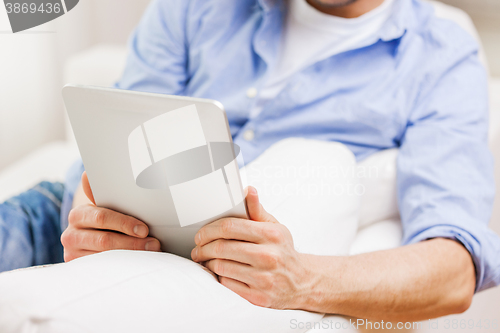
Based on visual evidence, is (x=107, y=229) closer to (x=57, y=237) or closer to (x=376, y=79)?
(x=57, y=237)

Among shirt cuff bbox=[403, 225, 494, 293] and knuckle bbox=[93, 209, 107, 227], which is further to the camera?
shirt cuff bbox=[403, 225, 494, 293]

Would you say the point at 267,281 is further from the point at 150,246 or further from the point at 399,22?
the point at 399,22

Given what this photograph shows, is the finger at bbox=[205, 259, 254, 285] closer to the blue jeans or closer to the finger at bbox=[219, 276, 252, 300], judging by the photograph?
the finger at bbox=[219, 276, 252, 300]

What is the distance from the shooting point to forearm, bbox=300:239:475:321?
24.7 inches

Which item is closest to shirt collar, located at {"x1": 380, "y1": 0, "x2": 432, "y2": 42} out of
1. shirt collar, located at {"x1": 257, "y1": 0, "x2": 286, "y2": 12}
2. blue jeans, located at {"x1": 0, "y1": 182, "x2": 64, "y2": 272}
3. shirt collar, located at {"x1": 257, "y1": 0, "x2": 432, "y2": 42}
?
shirt collar, located at {"x1": 257, "y1": 0, "x2": 432, "y2": 42}

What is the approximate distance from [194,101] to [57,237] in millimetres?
609

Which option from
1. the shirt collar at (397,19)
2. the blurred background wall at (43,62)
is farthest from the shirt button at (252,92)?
the blurred background wall at (43,62)

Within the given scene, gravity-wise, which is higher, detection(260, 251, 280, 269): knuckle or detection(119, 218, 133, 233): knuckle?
detection(119, 218, 133, 233): knuckle

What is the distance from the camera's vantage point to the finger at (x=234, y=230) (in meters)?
0.54

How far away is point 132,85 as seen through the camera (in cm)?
103

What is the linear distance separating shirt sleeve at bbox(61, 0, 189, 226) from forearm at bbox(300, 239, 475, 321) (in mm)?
583

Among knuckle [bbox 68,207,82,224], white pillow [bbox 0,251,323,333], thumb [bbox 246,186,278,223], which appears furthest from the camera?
knuckle [bbox 68,207,82,224]

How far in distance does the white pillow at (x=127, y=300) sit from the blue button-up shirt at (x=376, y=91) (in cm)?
37

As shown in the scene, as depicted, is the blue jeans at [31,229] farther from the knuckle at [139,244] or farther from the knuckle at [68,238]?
the knuckle at [139,244]
